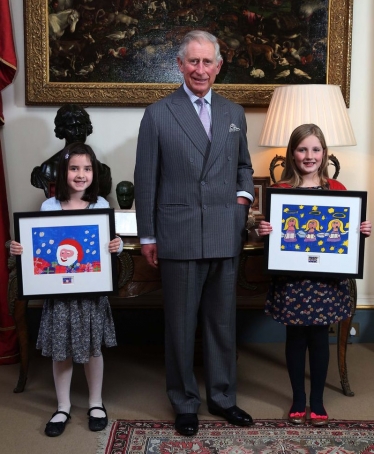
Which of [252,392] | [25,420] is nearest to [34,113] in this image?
[25,420]

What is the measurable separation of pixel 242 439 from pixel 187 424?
0.89ft

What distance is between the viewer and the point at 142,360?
4.09 m

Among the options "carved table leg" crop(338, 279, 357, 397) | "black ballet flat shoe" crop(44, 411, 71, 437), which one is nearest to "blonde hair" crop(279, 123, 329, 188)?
"carved table leg" crop(338, 279, 357, 397)

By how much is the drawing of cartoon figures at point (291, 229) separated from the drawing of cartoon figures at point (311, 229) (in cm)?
5

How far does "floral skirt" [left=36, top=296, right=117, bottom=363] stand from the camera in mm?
2992

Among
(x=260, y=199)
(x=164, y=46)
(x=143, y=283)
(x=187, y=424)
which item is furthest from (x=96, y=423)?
(x=164, y=46)

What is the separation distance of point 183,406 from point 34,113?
2201 millimetres

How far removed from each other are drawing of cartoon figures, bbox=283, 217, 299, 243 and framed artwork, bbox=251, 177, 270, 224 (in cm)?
93

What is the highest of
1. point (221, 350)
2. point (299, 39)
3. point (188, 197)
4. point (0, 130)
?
point (299, 39)

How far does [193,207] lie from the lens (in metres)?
2.92

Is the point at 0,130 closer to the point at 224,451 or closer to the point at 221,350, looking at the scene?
the point at 221,350

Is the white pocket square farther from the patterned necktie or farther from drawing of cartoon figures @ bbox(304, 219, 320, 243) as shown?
drawing of cartoon figures @ bbox(304, 219, 320, 243)

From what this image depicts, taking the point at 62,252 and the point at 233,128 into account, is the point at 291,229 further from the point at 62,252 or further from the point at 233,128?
the point at 62,252

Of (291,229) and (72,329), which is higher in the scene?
(291,229)
